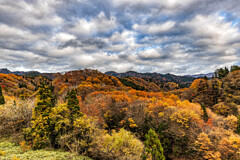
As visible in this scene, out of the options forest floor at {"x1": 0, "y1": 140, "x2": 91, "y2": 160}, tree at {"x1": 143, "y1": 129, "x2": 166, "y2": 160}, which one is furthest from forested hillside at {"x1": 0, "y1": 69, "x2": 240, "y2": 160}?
forest floor at {"x1": 0, "y1": 140, "x2": 91, "y2": 160}

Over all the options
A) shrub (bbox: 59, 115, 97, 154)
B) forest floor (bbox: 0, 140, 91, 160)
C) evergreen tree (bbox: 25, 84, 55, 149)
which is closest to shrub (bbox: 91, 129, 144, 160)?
shrub (bbox: 59, 115, 97, 154)

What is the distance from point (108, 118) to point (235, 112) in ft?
137

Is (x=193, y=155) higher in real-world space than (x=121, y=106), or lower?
lower

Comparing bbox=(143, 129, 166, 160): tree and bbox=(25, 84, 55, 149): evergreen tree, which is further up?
bbox=(25, 84, 55, 149): evergreen tree

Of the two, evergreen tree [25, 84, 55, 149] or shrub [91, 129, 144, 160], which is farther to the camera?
evergreen tree [25, 84, 55, 149]

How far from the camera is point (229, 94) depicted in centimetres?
4344

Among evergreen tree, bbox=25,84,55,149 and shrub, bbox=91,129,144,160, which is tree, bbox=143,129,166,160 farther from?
evergreen tree, bbox=25,84,55,149

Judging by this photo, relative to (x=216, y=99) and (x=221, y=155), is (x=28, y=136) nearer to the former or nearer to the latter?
(x=221, y=155)

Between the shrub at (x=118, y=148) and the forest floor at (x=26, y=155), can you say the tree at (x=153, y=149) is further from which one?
the forest floor at (x=26, y=155)

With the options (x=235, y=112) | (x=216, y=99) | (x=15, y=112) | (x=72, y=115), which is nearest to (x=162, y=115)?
(x=72, y=115)

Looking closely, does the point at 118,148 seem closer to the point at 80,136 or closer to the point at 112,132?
the point at 112,132

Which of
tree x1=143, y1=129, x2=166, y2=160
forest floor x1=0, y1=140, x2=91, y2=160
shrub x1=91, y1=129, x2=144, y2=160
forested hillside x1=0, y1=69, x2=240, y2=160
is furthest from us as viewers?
forested hillside x1=0, y1=69, x2=240, y2=160

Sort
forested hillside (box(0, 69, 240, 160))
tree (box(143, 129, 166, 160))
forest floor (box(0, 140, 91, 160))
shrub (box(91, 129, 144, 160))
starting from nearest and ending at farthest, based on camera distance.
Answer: forest floor (box(0, 140, 91, 160)) → shrub (box(91, 129, 144, 160)) → tree (box(143, 129, 166, 160)) → forested hillside (box(0, 69, 240, 160))

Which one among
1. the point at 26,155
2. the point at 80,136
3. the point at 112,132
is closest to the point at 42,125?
the point at 26,155
